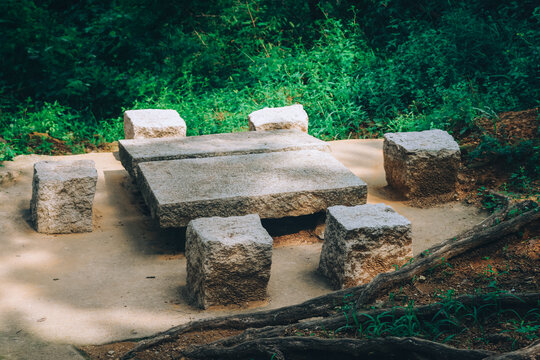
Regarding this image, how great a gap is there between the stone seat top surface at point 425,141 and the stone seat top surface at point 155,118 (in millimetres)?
2488

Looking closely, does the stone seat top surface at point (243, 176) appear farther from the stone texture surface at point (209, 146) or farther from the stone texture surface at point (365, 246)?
the stone texture surface at point (365, 246)

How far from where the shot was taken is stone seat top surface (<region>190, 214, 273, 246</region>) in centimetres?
446

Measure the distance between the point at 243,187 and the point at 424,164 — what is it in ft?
6.30

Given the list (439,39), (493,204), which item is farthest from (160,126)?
(439,39)

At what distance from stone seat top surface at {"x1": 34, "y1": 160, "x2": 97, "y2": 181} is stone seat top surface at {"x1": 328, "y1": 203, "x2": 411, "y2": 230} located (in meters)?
2.27

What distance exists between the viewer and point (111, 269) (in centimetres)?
515

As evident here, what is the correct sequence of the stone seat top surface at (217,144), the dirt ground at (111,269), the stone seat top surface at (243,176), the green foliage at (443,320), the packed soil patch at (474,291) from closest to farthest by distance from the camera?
1. the packed soil patch at (474,291)
2. the green foliage at (443,320)
3. the dirt ground at (111,269)
4. the stone seat top surface at (243,176)
5. the stone seat top surface at (217,144)

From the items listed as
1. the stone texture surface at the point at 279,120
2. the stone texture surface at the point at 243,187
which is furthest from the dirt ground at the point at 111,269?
the stone texture surface at the point at 279,120

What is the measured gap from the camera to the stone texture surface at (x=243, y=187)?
17.7ft

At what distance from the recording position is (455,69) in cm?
941

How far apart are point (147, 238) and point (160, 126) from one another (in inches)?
77.2

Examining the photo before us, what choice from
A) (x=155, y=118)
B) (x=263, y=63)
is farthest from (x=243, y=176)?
(x=263, y=63)

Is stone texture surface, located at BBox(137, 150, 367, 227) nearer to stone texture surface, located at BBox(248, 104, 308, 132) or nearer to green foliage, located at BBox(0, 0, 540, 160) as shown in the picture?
stone texture surface, located at BBox(248, 104, 308, 132)

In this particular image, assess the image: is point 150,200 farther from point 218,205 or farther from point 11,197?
point 11,197
